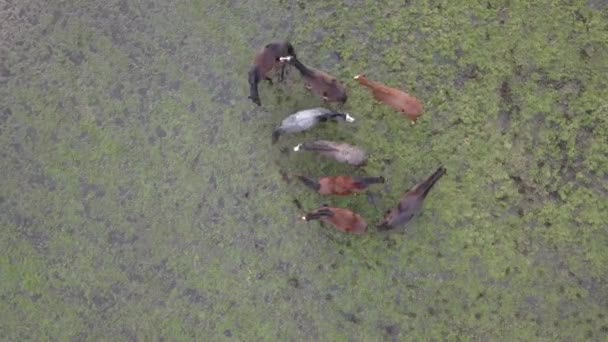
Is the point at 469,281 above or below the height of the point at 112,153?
below

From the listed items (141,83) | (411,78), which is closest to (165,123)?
(141,83)

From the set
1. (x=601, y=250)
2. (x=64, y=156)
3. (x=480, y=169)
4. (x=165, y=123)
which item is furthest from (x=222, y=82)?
(x=601, y=250)

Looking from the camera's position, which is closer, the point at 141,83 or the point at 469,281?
the point at 469,281

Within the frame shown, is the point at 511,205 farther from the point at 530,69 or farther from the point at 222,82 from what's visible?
the point at 222,82

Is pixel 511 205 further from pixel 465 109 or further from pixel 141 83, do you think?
pixel 141 83

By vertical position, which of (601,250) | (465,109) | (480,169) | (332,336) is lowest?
(332,336)

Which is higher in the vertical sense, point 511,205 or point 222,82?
point 222,82
